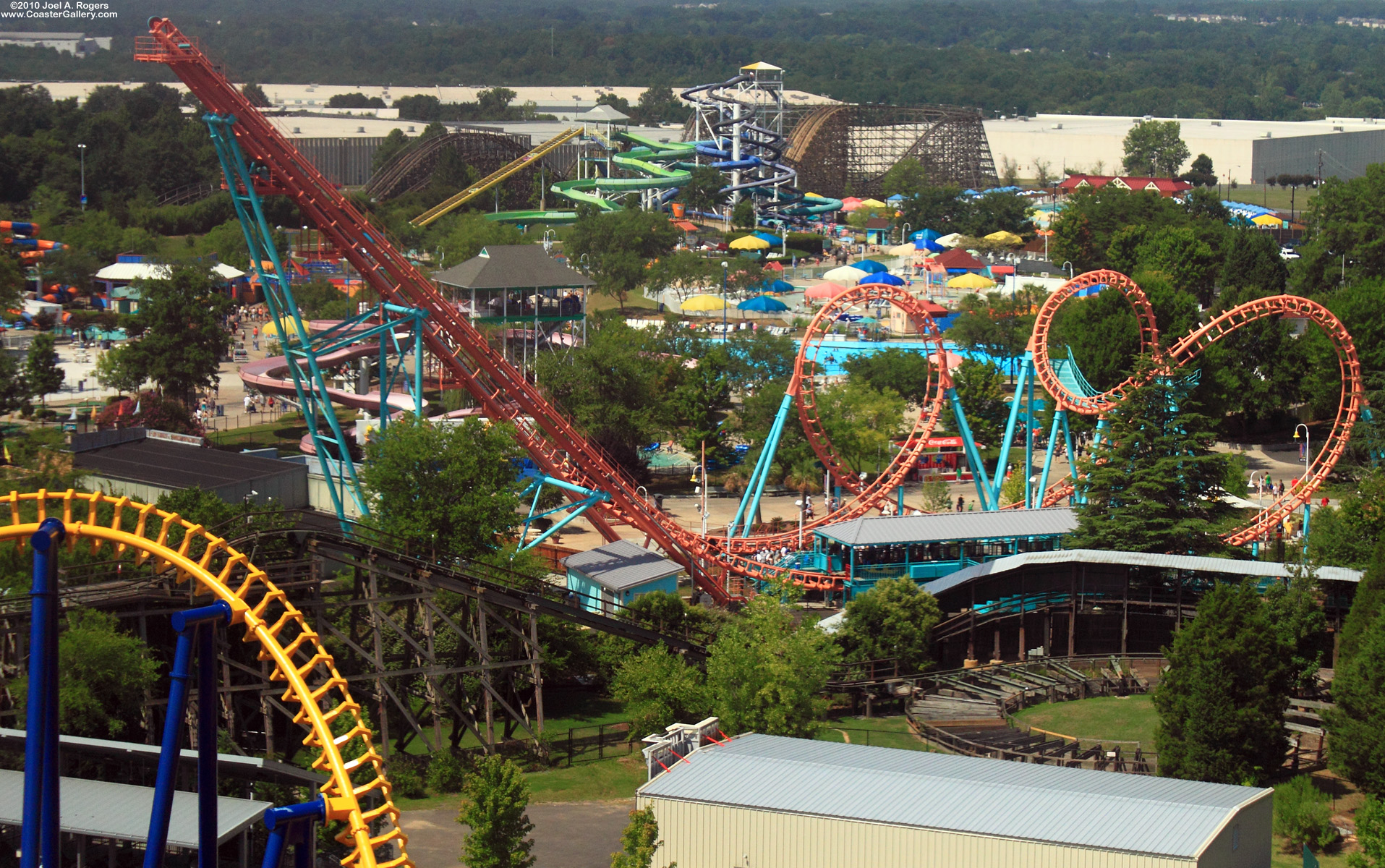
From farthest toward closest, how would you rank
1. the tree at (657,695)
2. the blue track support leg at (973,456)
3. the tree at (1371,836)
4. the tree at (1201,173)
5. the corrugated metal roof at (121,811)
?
the tree at (1201,173) → the blue track support leg at (973,456) → the tree at (657,695) → the tree at (1371,836) → the corrugated metal roof at (121,811)

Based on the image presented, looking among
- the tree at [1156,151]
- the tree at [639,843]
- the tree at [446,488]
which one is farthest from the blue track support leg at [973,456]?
the tree at [1156,151]

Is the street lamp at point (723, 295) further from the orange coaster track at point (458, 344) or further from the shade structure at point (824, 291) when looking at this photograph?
the orange coaster track at point (458, 344)

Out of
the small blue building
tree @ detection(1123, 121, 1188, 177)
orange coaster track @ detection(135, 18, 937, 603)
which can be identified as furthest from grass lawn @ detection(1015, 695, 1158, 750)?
tree @ detection(1123, 121, 1188, 177)

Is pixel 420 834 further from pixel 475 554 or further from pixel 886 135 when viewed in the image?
pixel 886 135

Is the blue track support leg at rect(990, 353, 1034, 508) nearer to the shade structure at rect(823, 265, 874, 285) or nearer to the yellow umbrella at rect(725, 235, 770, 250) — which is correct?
the shade structure at rect(823, 265, 874, 285)

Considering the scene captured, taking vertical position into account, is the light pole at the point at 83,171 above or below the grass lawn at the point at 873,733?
above

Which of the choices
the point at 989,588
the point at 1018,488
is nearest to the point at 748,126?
the point at 1018,488

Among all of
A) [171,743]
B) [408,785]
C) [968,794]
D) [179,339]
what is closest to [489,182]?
[179,339]
